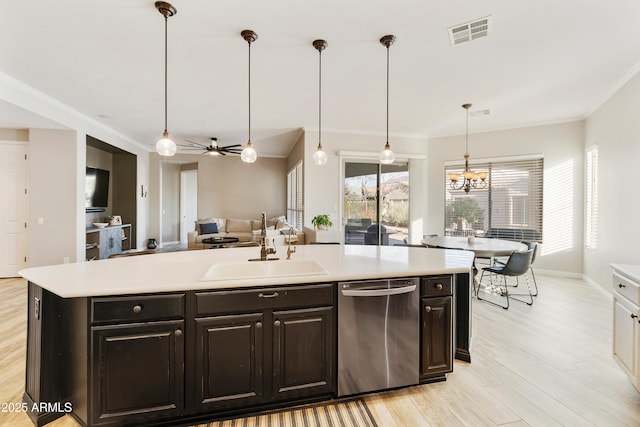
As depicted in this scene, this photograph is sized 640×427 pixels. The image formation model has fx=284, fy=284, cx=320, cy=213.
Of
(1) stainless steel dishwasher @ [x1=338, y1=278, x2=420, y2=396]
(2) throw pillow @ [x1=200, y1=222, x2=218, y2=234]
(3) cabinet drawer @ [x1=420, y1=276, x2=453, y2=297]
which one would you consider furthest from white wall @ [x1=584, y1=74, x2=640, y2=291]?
(2) throw pillow @ [x1=200, y1=222, x2=218, y2=234]

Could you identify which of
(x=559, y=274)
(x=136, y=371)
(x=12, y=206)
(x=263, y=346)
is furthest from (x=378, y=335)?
(x=12, y=206)

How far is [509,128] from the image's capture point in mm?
5574

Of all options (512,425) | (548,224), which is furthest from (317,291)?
(548,224)

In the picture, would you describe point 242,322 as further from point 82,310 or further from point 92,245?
point 92,245

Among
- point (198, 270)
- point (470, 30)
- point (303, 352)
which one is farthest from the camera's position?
point (470, 30)

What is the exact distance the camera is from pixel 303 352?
1816 millimetres

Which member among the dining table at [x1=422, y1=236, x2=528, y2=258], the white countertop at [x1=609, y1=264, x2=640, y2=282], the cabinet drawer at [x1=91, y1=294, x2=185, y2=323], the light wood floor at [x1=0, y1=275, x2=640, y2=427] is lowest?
the light wood floor at [x1=0, y1=275, x2=640, y2=427]

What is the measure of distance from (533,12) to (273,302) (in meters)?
3.02

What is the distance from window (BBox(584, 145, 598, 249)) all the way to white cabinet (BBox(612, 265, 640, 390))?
125 inches

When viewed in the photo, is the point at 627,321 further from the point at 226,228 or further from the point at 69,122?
the point at 226,228

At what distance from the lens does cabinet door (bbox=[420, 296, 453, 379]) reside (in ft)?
6.74

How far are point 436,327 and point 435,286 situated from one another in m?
0.30

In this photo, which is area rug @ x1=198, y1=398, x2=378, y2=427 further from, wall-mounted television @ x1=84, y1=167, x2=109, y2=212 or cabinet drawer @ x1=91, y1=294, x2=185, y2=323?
wall-mounted television @ x1=84, y1=167, x2=109, y2=212

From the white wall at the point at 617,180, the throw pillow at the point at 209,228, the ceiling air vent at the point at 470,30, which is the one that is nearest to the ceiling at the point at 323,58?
the ceiling air vent at the point at 470,30
